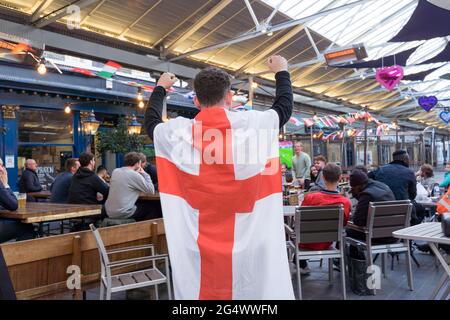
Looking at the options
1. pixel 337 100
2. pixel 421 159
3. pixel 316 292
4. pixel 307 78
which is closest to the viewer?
pixel 316 292

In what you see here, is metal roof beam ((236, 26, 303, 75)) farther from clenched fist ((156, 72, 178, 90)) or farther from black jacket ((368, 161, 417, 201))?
clenched fist ((156, 72, 178, 90))

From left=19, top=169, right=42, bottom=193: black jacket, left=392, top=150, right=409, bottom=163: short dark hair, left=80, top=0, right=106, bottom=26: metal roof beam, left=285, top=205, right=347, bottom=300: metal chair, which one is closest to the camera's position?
left=285, top=205, right=347, bottom=300: metal chair

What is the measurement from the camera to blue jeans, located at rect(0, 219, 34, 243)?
14.4 feet

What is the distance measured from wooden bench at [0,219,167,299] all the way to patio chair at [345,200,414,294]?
2.14 m

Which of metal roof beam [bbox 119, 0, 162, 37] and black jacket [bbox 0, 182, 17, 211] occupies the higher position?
metal roof beam [bbox 119, 0, 162, 37]

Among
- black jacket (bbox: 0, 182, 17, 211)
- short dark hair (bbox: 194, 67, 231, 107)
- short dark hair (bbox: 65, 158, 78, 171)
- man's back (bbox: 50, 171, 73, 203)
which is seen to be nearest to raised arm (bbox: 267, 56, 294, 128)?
short dark hair (bbox: 194, 67, 231, 107)

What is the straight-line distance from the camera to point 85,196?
5.00 m

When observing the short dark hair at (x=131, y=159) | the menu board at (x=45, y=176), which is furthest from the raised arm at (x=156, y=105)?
the menu board at (x=45, y=176)

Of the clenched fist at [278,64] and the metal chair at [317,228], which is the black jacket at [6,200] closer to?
the metal chair at [317,228]

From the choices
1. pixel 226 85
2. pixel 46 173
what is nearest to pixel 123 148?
pixel 46 173

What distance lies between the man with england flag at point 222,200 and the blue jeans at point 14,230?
3.69 meters

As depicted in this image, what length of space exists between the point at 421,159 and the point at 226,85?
12755mm

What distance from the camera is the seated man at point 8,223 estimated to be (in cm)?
391

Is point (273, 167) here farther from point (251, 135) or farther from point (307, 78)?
point (307, 78)
